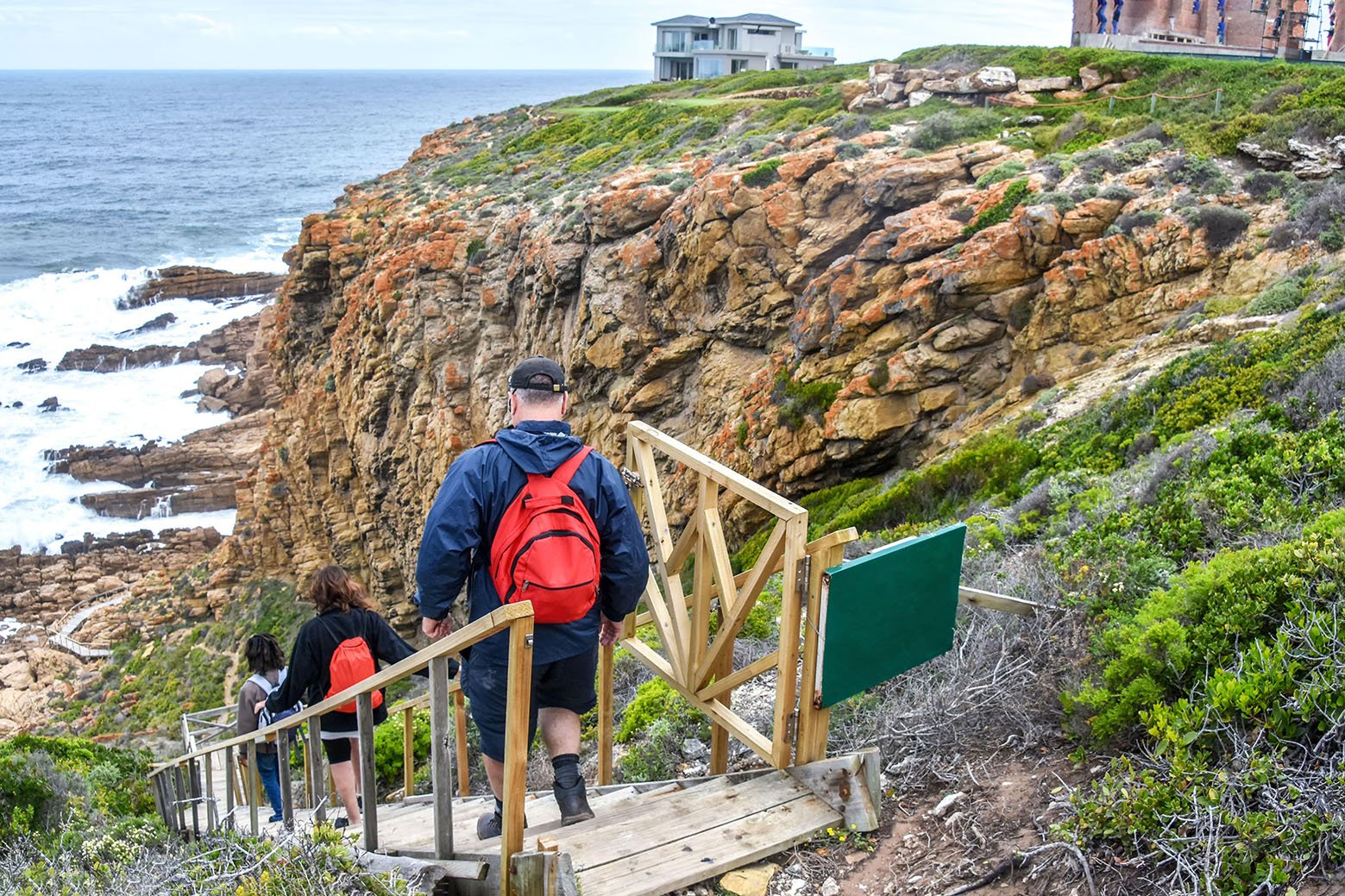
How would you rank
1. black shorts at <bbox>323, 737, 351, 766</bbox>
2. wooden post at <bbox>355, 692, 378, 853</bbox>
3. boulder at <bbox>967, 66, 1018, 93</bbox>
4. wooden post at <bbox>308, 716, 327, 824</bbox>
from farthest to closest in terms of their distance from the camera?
boulder at <bbox>967, 66, 1018, 93</bbox> → black shorts at <bbox>323, 737, 351, 766</bbox> → wooden post at <bbox>308, 716, 327, 824</bbox> → wooden post at <bbox>355, 692, 378, 853</bbox>

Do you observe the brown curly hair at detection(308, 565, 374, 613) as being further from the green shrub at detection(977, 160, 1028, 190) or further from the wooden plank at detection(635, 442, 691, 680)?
the green shrub at detection(977, 160, 1028, 190)

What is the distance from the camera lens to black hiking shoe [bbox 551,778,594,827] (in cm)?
401

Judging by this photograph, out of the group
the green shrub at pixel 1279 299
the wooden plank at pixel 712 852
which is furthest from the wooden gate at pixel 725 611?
the green shrub at pixel 1279 299

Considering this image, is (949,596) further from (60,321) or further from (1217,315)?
(60,321)

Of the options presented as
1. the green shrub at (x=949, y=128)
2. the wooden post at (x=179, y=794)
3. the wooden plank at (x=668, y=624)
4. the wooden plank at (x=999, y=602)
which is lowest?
the wooden post at (x=179, y=794)

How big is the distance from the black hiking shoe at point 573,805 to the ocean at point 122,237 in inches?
1128

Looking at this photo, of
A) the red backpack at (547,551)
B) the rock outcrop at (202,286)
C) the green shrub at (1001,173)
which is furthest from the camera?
the rock outcrop at (202,286)

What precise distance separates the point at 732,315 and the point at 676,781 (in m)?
12.2

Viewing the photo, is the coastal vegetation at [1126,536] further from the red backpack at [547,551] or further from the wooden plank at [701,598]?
the red backpack at [547,551]

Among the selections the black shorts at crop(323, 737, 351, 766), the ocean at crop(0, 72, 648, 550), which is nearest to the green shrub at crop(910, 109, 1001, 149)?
the black shorts at crop(323, 737, 351, 766)

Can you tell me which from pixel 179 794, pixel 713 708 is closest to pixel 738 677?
pixel 713 708

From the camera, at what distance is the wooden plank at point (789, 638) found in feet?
12.5

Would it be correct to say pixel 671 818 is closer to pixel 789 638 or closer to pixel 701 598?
pixel 789 638

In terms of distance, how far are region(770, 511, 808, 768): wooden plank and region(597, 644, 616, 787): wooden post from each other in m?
1.02
